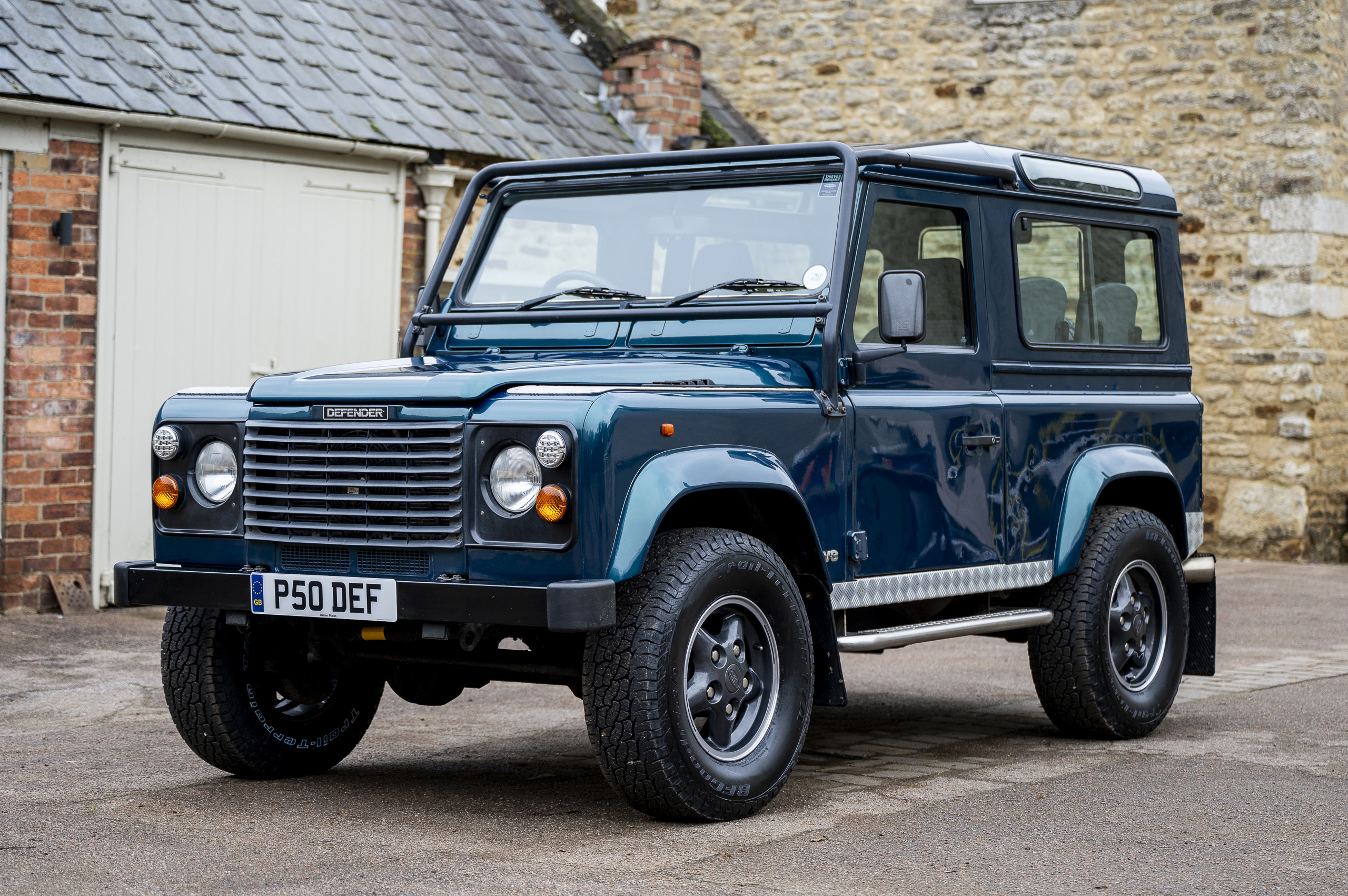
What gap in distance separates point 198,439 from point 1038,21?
11852 mm

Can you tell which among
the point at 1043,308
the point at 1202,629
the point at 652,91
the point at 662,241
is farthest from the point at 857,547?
the point at 652,91

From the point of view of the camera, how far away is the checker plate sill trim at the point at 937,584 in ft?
19.2

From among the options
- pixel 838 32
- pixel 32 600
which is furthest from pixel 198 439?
pixel 838 32

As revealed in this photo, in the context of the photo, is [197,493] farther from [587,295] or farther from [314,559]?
[587,295]

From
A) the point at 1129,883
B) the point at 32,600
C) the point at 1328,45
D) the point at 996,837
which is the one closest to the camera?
the point at 1129,883

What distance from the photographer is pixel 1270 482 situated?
14.8 m

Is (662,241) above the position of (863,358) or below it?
above

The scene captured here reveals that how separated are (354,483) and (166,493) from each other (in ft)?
2.49

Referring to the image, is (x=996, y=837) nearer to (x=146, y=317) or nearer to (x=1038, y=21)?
(x=146, y=317)

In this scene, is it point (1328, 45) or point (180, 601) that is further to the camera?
point (1328, 45)

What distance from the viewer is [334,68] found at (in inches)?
467

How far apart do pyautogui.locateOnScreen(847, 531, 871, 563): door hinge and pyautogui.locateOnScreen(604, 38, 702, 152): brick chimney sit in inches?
326

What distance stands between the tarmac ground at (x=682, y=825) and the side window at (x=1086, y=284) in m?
1.57

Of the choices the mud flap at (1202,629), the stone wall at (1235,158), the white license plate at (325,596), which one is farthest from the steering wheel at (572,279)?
the stone wall at (1235,158)
